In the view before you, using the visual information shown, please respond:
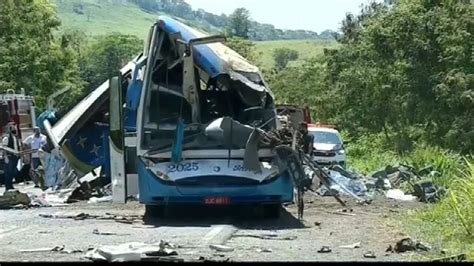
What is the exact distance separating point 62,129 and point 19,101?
29.6 feet

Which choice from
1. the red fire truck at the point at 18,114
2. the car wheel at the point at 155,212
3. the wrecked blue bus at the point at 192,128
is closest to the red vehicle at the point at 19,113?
the red fire truck at the point at 18,114

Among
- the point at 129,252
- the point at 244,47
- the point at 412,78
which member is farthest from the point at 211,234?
the point at 244,47

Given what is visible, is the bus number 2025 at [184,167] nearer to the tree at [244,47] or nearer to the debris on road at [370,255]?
the debris on road at [370,255]

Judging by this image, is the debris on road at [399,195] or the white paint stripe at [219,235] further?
the debris on road at [399,195]

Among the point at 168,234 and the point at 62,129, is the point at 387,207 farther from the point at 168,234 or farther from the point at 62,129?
the point at 62,129

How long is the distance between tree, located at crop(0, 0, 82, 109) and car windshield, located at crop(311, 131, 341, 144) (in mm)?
17521

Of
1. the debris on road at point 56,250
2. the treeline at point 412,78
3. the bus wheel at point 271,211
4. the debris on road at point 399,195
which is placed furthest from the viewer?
the treeline at point 412,78

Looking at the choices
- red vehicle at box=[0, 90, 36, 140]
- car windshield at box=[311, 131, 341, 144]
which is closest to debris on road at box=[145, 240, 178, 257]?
red vehicle at box=[0, 90, 36, 140]

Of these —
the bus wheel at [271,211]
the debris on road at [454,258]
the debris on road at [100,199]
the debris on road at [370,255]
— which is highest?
the debris on road at [454,258]

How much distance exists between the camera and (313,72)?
6519cm

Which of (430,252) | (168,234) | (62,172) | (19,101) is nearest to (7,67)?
(19,101)

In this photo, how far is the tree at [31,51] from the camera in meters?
45.1

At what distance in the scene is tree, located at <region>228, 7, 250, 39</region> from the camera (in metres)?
113

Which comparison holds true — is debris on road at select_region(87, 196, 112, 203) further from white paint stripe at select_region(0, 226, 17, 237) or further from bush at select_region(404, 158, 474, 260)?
bush at select_region(404, 158, 474, 260)
